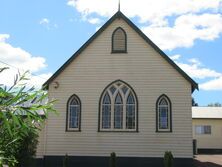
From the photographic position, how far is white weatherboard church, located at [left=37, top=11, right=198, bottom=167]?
20172 mm

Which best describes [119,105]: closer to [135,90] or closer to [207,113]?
[135,90]

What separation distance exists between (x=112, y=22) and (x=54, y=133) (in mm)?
6976

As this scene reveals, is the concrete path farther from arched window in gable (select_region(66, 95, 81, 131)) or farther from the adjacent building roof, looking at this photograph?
the adjacent building roof

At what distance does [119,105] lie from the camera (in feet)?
68.4

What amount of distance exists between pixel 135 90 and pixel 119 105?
1205 mm

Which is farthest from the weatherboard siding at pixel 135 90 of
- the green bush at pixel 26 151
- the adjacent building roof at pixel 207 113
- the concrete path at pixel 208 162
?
the adjacent building roof at pixel 207 113

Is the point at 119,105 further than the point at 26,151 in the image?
Yes

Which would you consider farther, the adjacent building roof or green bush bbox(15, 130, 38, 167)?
the adjacent building roof

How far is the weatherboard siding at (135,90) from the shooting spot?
794 inches

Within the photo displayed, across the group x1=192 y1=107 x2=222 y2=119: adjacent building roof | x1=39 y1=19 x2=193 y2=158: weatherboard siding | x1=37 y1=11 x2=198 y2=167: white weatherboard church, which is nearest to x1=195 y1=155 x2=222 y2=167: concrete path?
x1=39 y1=19 x2=193 y2=158: weatherboard siding

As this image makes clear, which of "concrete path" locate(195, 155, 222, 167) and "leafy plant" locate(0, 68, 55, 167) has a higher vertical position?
"leafy plant" locate(0, 68, 55, 167)

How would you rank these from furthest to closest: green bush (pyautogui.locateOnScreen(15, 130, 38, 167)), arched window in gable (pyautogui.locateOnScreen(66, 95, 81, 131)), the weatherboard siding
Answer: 1. arched window in gable (pyautogui.locateOnScreen(66, 95, 81, 131))
2. the weatherboard siding
3. green bush (pyautogui.locateOnScreen(15, 130, 38, 167))

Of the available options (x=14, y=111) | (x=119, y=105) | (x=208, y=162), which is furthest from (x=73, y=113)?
(x=14, y=111)

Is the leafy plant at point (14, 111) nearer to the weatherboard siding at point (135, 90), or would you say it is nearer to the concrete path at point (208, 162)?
the weatherboard siding at point (135, 90)
